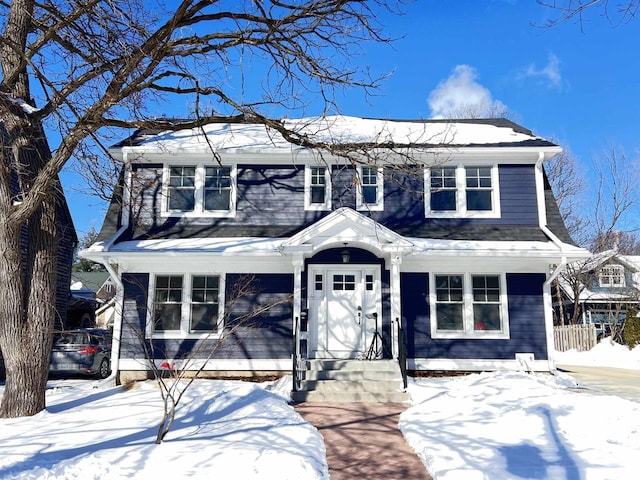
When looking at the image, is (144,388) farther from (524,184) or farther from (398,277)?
(524,184)

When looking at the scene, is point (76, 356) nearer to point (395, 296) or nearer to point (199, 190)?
point (199, 190)

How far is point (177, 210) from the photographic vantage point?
1201 cm

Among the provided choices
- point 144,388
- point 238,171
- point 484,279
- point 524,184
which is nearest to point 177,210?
point 238,171

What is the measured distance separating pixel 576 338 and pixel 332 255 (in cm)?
1631

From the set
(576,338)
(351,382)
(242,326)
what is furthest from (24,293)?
(576,338)

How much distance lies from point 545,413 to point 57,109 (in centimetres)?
780

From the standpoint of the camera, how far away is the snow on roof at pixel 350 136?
11.9 meters

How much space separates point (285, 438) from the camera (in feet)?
20.0

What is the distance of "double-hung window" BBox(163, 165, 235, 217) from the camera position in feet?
39.3

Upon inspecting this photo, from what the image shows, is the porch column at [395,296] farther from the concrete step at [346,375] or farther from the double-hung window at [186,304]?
the double-hung window at [186,304]

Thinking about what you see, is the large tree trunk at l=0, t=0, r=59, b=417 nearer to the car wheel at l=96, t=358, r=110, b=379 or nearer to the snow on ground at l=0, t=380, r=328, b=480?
the snow on ground at l=0, t=380, r=328, b=480

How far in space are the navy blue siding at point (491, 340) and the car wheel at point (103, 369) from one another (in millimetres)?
8417

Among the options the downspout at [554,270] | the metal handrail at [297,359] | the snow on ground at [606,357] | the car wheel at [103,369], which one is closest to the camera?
the metal handrail at [297,359]

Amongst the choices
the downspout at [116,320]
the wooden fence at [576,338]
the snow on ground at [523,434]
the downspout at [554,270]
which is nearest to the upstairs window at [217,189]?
the downspout at [116,320]
